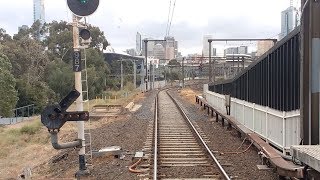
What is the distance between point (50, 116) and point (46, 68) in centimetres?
6285

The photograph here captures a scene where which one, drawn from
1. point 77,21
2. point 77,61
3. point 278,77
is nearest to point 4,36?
point 278,77

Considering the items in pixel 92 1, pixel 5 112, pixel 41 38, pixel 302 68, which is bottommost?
pixel 5 112

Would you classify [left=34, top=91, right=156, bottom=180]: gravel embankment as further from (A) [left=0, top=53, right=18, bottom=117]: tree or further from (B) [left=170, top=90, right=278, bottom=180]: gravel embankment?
(A) [left=0, top=53, right=18, bottom=117]: tree

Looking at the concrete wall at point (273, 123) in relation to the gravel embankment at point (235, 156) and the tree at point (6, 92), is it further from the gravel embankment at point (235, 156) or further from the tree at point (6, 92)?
the tree at point (6, 92)

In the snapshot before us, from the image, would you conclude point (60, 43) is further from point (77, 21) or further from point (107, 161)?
point (77, 21)

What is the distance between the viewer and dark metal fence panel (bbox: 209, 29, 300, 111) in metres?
10.0

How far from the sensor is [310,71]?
7523 mm

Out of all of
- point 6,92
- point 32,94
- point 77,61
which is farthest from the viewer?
point 32,94

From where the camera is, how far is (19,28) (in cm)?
9562

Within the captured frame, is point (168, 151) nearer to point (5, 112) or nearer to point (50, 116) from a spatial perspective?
point (50, 116)

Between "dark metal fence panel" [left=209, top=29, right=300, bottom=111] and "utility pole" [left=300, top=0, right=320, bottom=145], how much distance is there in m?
1.76

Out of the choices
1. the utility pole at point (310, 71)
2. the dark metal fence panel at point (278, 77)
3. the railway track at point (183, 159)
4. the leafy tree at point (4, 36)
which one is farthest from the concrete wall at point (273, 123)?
the leafy tree at point (4, 36)

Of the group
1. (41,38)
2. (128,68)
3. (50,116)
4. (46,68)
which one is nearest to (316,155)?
(50,116)

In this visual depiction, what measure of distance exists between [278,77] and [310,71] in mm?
4202
